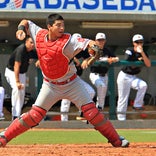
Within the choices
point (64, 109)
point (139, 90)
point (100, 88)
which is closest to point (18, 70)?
point (64, 109)

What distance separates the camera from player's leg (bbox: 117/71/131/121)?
42.0ft

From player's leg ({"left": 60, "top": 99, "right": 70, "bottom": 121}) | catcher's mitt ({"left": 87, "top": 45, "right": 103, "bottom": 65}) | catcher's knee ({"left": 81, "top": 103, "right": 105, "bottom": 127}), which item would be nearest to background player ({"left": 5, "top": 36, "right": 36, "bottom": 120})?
player's leg ({"left": 60, "top": 99, "right": 70, "bottom": 121})

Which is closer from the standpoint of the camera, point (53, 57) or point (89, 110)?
point (53, 57)

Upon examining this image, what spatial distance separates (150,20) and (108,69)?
78.1 inches

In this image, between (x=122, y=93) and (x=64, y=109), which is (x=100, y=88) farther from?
(x=64, y=109)

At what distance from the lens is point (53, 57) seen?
23.3 ft

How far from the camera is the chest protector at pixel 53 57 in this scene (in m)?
7.11

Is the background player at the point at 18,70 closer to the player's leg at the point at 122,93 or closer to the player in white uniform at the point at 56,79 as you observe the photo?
the player's leg at the point at 122,93

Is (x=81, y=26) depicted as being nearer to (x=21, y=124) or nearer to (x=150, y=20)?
(x=150, y=20)

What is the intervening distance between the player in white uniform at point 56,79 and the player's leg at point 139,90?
548 centimetres

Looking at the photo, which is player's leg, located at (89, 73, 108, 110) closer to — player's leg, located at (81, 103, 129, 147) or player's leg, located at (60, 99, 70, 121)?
player's leg, located at (60, 99, 70, 121)

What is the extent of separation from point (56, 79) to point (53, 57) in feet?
1.02

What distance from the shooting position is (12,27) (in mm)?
15391

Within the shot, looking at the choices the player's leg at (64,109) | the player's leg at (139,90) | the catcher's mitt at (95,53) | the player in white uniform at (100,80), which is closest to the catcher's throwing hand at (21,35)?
the catcher's mitt at (95,53)
